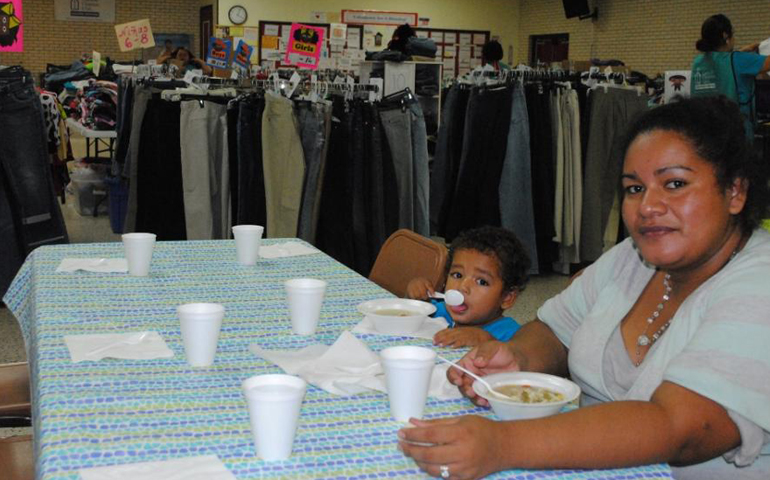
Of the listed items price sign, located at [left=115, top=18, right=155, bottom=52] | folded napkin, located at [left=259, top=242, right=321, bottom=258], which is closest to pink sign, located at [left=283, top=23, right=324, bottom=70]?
price sign, located at [left=115, top=18, right=155, bottom=52]

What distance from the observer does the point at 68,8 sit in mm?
16703

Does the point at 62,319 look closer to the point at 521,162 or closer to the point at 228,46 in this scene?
the point at 521,162

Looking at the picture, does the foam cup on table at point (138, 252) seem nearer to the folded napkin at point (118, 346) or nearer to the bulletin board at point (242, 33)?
the folded napkin at point (118, 346)

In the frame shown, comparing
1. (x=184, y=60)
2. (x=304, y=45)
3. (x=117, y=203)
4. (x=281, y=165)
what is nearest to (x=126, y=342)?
(x=281, y=165)

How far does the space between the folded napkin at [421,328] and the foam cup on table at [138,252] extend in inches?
28.9

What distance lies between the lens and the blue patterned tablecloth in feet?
3.97

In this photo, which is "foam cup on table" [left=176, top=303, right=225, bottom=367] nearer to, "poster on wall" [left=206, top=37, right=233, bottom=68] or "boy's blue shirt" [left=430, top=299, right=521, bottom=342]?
"boy's blue shirt" [left=430, top=299, right=521, bottom=342]

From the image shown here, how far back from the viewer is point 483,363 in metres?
1.60

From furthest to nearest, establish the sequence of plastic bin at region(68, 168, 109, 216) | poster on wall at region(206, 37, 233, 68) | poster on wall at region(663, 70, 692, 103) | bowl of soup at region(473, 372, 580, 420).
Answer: plastic bin at region(68, 168, 109, 216), poster on wall at region(206, 37, 233, 68), poster on wall at region(663, 70, 692, 103), bowl of soup at region(473, 372, 580, 420)

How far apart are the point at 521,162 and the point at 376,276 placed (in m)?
2.59

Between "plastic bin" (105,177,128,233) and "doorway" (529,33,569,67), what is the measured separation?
32.5 feet

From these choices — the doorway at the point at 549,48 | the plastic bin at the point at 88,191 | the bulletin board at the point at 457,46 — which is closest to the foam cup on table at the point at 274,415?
the plastic bin at the point at 88,191

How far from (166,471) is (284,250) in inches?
67.6

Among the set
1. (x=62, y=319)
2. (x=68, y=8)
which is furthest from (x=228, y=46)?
(x=68, y=8)
